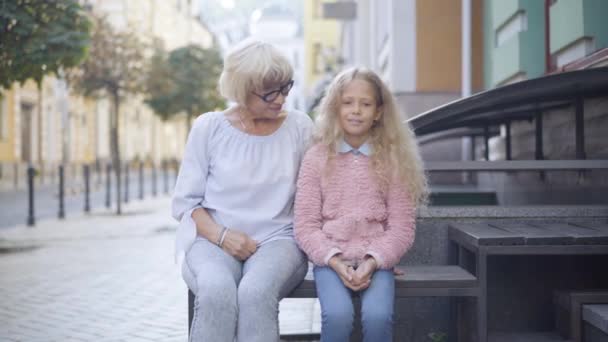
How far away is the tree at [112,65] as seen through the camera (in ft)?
60.0

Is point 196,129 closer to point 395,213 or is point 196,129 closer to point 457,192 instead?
point 395,213

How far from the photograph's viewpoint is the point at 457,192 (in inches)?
269

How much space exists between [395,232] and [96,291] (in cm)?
429

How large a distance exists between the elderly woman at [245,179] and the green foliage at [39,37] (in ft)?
21.0

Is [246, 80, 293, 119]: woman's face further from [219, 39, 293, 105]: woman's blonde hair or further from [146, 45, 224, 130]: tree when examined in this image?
[146, 45, 224, 130]: tree

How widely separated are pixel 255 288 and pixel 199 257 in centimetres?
40

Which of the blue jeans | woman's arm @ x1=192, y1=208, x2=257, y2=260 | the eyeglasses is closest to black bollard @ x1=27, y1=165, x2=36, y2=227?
woman's arm @ x1=192, y1=208, x2=257, y2=260

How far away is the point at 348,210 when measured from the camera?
3729 mm

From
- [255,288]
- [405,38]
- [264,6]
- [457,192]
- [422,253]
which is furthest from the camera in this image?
[264,6]

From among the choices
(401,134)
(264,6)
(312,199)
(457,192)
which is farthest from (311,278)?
(264,6)

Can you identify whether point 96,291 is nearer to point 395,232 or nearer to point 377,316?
point 395,232

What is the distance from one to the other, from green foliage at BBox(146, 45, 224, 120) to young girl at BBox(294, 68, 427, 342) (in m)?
17.9

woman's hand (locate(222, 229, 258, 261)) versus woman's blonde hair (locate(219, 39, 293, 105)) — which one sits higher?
woman's blonde hair (locate(219, 39, 293, 105))

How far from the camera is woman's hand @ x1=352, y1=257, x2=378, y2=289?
11.5 feet
